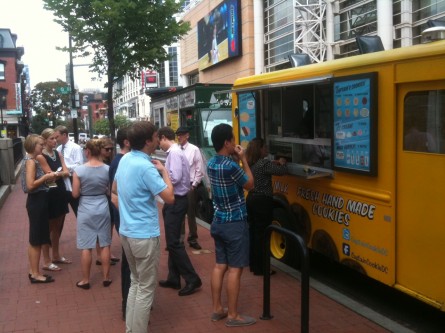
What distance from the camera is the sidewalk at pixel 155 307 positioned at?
457cm

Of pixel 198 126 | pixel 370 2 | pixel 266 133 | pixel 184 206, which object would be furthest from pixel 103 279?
pixel 370 2

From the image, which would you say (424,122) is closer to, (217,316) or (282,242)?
(217,316)

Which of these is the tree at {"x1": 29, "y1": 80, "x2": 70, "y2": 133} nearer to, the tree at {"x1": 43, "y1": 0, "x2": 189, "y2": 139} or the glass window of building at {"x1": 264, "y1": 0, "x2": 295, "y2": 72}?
the glass window of building at {"x1": 264, "y1": 0, "x2": 295, "y2": 72}

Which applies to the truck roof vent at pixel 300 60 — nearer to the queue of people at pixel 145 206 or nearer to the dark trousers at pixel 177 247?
the queue of people at pixel 145 206

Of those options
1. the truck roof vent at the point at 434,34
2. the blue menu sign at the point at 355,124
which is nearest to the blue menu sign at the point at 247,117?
the blue menu sign at the point at 355,124

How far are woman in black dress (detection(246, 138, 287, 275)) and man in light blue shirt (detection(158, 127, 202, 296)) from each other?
781 millimetres

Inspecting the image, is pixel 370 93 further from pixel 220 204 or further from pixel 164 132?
pixel 164 132

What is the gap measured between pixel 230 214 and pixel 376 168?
142 cm

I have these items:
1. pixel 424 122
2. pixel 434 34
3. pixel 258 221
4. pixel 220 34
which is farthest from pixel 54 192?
pixel 220 34

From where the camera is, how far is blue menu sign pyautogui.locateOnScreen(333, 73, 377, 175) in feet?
15.0

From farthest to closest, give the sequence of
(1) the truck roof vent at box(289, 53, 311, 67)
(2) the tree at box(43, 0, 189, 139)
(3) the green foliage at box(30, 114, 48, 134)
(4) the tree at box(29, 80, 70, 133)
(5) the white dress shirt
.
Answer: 1. (4) the tree at box(29, 80, 70, 133)
2. (3) the green foliage at box(30, 114, 48, 134)
3. (2) the tree at box(43, 0, 189, 139)
4. (5) the white dress shirt
5. (1) the truck roof vent at box(289, 53, 311, 67)

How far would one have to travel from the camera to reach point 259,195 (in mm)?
5738

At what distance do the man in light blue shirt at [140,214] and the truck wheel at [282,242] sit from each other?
2.54m

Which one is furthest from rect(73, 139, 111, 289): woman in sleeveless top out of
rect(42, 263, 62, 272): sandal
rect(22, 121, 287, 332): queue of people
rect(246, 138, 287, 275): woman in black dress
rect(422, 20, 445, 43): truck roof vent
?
rect(422, 20, 445, 43): truck roof vent
